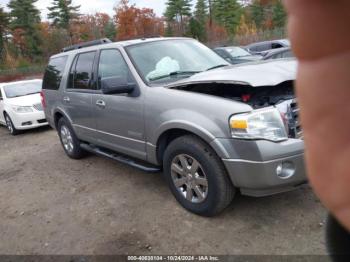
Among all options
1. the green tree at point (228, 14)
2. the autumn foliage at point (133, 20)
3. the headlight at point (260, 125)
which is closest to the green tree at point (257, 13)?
the green tree at point (228, 14)

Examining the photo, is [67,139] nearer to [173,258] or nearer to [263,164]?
[173,258]

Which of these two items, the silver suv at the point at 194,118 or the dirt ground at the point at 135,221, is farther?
the dirt ground at the point at 135,221

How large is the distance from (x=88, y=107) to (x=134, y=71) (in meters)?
1.15

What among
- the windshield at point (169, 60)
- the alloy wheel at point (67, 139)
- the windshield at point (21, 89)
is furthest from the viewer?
the windshield at point (21, 89)

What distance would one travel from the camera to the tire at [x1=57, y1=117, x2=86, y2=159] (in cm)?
583

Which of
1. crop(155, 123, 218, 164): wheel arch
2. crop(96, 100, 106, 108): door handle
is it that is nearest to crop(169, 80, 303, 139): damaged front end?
crop(155, 123, 218, 164): wheel arch

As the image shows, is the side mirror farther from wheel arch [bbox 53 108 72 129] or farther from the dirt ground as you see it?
wheel arch [bbox 53 108 72 129]

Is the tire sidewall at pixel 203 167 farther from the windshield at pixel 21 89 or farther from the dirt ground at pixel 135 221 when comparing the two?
the windshield at pixel 21 89

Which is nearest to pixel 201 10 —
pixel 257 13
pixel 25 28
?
pixel 257 13

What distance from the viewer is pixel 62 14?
4778cm

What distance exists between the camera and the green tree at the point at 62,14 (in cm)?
4744

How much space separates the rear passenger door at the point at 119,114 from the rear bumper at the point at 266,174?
1304 millimetres

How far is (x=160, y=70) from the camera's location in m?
4.17

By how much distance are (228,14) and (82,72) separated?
5312 cm
